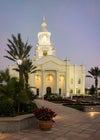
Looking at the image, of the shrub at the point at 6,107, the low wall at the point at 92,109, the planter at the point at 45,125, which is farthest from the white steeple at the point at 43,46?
the planter at the point at 45,125

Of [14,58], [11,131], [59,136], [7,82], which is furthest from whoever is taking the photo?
[14,58]

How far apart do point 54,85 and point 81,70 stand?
11687 mm

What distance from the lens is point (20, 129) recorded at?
7430mm

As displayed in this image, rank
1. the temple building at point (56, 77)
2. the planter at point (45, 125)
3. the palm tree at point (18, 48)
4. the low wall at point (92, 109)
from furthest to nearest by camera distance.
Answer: the temple building at point (56, 77)
the palm tree at point (18, 48)
the low wall at point (92, 109)
the planter at point (45, 125)

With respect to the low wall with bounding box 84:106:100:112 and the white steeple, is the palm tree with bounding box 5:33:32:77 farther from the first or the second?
the white steeple

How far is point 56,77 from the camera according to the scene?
150ft

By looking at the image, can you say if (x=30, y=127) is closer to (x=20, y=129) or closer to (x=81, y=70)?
(x=20, y=129)

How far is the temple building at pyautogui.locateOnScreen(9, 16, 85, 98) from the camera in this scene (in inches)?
1800

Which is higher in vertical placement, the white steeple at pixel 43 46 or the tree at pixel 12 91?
the white steeple at pixel 43 46

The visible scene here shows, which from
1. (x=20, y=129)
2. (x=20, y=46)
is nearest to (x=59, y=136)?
(x=20, y=129)

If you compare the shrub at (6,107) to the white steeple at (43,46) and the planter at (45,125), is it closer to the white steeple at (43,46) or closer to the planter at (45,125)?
the planter at (45,125)

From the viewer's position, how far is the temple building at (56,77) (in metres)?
45.7

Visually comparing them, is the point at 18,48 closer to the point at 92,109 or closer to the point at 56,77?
the point at 92,109

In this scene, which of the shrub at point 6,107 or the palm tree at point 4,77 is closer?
the shrub at point 6,107
